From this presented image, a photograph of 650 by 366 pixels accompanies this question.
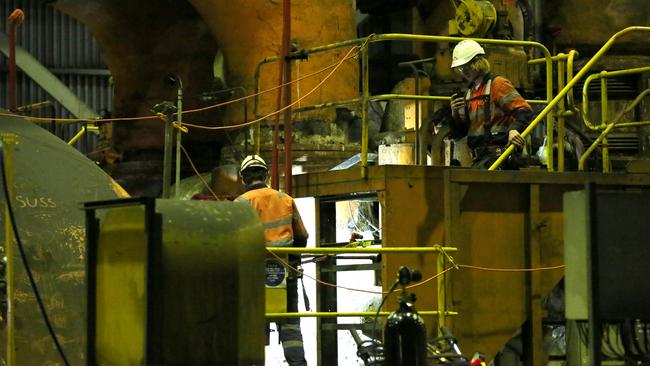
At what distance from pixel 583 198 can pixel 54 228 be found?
3.63 meters

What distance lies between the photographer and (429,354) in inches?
273

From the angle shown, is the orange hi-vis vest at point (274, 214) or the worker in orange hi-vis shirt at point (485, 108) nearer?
the orange hi-vis vest at point (274, 214)

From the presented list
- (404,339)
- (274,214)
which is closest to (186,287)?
(404,339)

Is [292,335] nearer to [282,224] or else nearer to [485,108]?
[282,224]

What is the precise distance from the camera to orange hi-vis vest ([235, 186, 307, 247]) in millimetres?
8852

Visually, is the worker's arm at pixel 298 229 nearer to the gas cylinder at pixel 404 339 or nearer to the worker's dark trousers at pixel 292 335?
the worker's dark trousers at pixel 292 335

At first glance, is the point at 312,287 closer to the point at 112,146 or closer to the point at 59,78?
the point at 112,146

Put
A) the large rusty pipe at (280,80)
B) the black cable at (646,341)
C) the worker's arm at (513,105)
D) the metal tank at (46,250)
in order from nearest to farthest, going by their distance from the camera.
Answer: the black cable at (646,341) < the metal tank at (46,250) < the worker's arm at (513,105) < the large rusty pipe at (280,80)

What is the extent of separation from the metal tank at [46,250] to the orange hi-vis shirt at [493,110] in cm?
320

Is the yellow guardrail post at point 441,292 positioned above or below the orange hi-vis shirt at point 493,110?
below

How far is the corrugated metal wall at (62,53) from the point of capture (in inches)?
1119

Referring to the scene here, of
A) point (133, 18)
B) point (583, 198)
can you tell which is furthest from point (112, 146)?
point (583, 198)

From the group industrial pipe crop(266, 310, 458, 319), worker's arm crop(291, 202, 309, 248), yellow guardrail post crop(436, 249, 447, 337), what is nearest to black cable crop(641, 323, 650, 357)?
industrial pipe crop(266, 310, 458, 319)

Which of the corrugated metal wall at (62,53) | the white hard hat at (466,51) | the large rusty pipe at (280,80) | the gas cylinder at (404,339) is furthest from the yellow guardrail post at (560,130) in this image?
the corrugated metal wall at (62,53)
